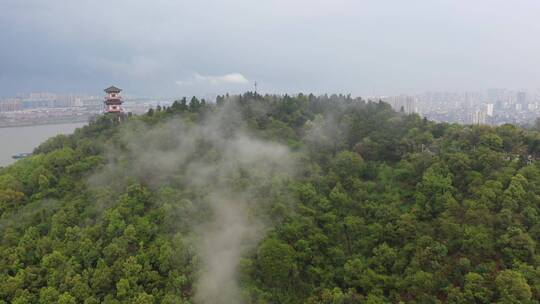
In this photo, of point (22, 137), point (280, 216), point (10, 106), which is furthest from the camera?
point (10, 106)

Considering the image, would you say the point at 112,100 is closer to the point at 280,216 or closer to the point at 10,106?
the point at 280,216

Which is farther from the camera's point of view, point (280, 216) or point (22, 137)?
point (22, 137)

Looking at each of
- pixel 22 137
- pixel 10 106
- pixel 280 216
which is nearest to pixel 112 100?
pixel 280 216

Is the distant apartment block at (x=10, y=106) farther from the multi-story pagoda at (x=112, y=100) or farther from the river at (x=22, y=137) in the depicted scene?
the multi-story pagoda at (x=112, y=100)

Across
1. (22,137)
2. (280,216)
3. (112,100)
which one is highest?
(112,100)

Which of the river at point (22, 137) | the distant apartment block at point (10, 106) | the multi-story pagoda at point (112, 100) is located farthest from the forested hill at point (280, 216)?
the distant apartment block at point (10, 106)

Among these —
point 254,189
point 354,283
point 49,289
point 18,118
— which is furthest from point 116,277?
point 18,118
